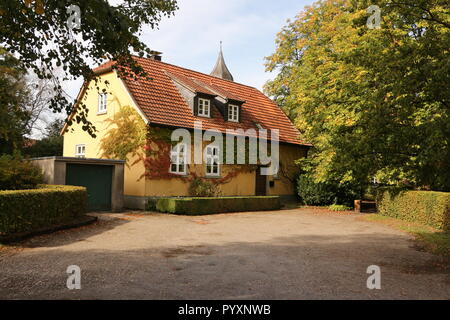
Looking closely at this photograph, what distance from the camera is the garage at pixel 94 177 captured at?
15.4 m

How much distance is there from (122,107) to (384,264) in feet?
49.2

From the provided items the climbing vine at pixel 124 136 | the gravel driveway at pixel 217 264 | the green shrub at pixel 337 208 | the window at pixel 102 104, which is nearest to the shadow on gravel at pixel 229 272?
the gravel driveway at pixel 217 264


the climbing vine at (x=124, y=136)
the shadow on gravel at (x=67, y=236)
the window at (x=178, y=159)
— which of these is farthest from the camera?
the window at (x=178, y=159)

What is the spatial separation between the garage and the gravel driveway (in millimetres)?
4145

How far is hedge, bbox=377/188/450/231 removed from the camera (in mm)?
13180

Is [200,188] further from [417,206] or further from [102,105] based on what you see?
[417,206]

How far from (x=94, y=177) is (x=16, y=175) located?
514 cm

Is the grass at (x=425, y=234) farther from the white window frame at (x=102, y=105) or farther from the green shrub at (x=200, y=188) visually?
the white window frame at (x=102, y=105)

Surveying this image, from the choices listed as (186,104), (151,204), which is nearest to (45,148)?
(186,104)

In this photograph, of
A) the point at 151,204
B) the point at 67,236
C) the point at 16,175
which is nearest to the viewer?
the point at 67,236

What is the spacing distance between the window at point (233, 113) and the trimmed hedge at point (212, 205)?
529 cm

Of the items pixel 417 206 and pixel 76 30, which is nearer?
pixel 76 30

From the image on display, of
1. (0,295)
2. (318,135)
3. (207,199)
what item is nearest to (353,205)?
(318,135)

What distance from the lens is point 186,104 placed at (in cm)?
2081
